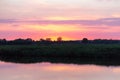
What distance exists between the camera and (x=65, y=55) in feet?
126

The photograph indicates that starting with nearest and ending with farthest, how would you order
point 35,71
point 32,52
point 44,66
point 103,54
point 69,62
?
1. point 35,71
2. point 44,66
3. point 69,62
4. point 103,54
5. point 32,52

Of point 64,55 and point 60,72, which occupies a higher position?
point 64,55

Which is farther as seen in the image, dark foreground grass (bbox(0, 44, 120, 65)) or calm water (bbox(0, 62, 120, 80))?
dark foreground grass (bbox(0, 44, 120, 65))

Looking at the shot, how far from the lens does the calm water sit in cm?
2397

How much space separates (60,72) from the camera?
26953 millimetres

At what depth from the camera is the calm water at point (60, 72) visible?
23969 millimetres

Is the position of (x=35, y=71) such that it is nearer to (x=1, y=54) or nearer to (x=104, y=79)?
(x=104, y=79)

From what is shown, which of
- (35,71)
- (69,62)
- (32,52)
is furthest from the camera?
(32,52)

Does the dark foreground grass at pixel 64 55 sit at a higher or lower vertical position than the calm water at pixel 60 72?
higher

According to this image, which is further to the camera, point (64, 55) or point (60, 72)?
point (64, 55)

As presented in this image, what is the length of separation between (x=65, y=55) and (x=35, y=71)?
35.5ft

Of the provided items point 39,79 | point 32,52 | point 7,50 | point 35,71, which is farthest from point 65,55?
point 39,79

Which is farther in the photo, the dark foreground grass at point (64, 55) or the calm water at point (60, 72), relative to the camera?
the dark foreground grass at point (64, 55)

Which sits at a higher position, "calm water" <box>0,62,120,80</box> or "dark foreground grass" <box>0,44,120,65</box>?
"dark foreground grass" <box>0,44,120,65</box>
